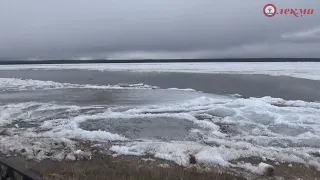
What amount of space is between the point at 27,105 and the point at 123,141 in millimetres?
7988

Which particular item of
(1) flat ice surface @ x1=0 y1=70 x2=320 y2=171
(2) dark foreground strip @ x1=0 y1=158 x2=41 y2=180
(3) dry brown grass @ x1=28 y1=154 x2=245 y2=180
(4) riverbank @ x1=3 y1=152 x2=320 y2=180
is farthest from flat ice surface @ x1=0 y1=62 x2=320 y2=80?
(2) dark foreground strip @ x1=0 y1=158 x2=41 y2=180

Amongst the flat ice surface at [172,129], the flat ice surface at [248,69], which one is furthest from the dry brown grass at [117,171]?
the flat ice surface at [248,69]

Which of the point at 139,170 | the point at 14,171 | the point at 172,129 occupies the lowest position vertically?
the point at 172,129

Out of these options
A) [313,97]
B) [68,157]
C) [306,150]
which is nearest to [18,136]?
[68,157]

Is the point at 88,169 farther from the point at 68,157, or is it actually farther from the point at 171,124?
the point at 171,124

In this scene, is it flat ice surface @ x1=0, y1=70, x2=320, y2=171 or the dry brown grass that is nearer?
the dry brown grass

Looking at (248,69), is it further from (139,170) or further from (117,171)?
(117,171)

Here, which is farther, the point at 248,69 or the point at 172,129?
the point at 248,69

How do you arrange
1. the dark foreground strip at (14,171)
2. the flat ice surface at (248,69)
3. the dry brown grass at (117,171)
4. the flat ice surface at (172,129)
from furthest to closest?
the flat ice surface at (248,69) → the flat ice surface at (172,129) → the dry brown grass at (117,171) → the dark foreground strip at (14,171)

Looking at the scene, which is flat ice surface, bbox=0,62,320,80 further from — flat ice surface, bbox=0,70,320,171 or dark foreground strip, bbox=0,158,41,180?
dark foreground strip, bbox=0,158,41,180

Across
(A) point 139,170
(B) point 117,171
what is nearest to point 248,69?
(A) point 139,170

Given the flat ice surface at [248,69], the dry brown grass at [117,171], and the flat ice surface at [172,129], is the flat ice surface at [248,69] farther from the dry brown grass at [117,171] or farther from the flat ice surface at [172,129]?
the dry brown grass at [117,171]

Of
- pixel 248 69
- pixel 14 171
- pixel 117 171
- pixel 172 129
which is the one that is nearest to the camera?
pixel 14 171

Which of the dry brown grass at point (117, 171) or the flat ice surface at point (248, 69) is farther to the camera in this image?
the flat ice surface at point (248, 69)
